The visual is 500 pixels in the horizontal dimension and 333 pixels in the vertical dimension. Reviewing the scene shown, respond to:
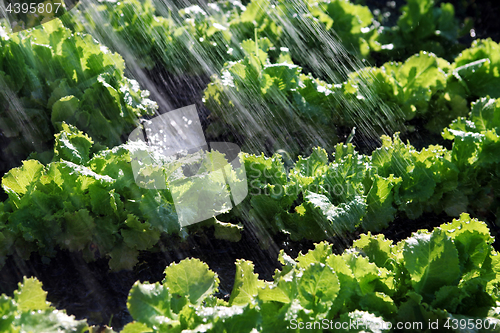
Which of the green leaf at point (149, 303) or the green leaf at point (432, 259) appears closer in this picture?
the green leaf at point (149, 303)

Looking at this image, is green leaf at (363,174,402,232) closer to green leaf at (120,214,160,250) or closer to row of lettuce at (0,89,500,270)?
row of lettuce at (0,89,500,270)

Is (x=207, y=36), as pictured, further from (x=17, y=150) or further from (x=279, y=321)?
(x=279, y=321)

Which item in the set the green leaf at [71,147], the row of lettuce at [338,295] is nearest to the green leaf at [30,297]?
the row of lettuce at [338,295]

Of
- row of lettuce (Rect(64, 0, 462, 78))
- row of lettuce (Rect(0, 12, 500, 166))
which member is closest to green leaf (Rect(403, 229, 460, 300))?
row of lettuce (Rect(0, 12, 500, 166))

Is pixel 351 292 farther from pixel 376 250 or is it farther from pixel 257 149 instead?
pixel 257 149

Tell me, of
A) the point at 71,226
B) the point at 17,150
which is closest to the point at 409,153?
the point at 71,226

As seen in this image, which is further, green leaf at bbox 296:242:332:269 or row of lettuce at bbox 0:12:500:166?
row of lettuce at bbox 0:12:500:166

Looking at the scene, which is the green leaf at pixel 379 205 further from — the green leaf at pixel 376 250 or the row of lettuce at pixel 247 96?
the row of lettuce at pixel 247 96

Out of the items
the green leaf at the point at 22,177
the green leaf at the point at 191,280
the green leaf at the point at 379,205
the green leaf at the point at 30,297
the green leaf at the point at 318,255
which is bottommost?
the green leaf at the point at 379,205
